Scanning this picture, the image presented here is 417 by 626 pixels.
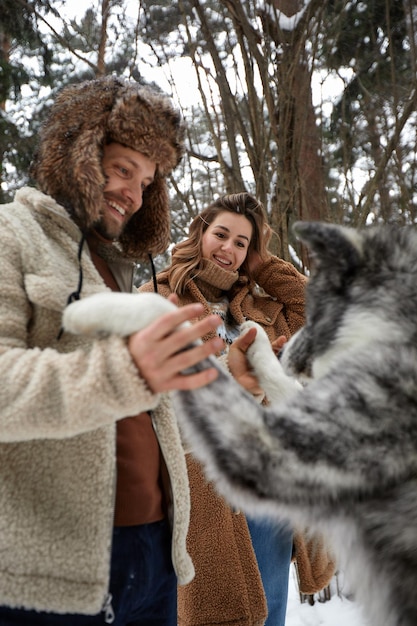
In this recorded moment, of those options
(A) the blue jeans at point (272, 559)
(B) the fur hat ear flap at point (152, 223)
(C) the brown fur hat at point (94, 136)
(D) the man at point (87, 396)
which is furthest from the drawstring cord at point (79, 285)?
(A) the blue jeans at point (272, 559)

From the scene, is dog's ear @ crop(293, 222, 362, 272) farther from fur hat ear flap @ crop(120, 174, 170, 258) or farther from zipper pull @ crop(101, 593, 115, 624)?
zipper pull @ crop(101, 593, 115, 624)

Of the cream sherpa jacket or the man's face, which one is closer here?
the cream sherpa jacket

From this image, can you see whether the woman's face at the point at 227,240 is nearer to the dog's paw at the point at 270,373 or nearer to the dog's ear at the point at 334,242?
the dog's paw at the point at 270,373

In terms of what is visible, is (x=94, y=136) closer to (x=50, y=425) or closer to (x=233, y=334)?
(x=50, y=425)

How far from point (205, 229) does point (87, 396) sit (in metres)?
1.81

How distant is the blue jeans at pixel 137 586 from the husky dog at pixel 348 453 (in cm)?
31

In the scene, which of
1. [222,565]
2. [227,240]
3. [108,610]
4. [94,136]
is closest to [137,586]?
[108,610]

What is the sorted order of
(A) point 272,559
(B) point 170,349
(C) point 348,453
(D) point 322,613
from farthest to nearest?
1. (D) point 322,613
2. (A) point 272,559
3. (C) point 348,453
4. (B) point 170,349

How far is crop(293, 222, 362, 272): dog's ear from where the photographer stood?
166 centimetres

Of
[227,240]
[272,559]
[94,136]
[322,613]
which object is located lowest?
[322,613]

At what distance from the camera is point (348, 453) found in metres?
1.32

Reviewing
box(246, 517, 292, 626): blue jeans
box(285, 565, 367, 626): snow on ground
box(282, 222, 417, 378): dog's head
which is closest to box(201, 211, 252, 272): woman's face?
box(282, 222, 417, 378): dog's head

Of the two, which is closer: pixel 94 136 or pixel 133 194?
pixel 94 136

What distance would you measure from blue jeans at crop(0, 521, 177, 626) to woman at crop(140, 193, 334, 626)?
0.61m
